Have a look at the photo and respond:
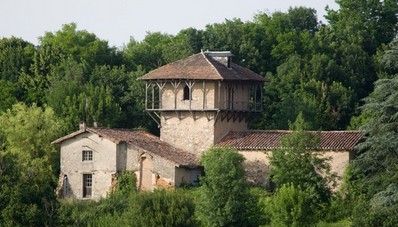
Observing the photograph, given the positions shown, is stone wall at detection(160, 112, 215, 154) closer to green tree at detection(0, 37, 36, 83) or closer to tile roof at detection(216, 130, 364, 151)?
tile roof at detection(216, 130, 364, 151)

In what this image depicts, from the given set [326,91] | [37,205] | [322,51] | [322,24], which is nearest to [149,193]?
[37,205]

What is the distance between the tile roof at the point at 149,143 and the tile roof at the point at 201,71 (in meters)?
3.11

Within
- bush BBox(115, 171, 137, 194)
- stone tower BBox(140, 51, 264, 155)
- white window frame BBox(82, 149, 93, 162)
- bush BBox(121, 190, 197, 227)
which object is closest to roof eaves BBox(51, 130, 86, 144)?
white window frame BBox(82, 149, 93, 162)

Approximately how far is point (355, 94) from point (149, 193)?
24.6 meters

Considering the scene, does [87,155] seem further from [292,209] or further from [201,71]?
[292,209]

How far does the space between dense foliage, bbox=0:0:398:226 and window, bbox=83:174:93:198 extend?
2.22 m

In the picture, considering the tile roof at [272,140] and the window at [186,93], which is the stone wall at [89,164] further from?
the tile roof at [272,140]

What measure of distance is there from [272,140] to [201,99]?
5.06 meters

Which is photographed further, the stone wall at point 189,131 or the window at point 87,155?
the stone wall at point 189,131

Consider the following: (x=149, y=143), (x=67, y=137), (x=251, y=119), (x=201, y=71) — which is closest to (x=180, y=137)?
(x=149, y=143)

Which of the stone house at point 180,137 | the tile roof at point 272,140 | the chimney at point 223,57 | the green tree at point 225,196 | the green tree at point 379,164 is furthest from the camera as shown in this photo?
the chimney at point 223,57

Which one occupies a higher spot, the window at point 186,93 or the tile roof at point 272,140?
the window at point 186,93

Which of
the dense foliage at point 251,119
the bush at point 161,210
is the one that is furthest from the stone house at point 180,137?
the bush at point 161,210

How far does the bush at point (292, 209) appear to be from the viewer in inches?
2405
